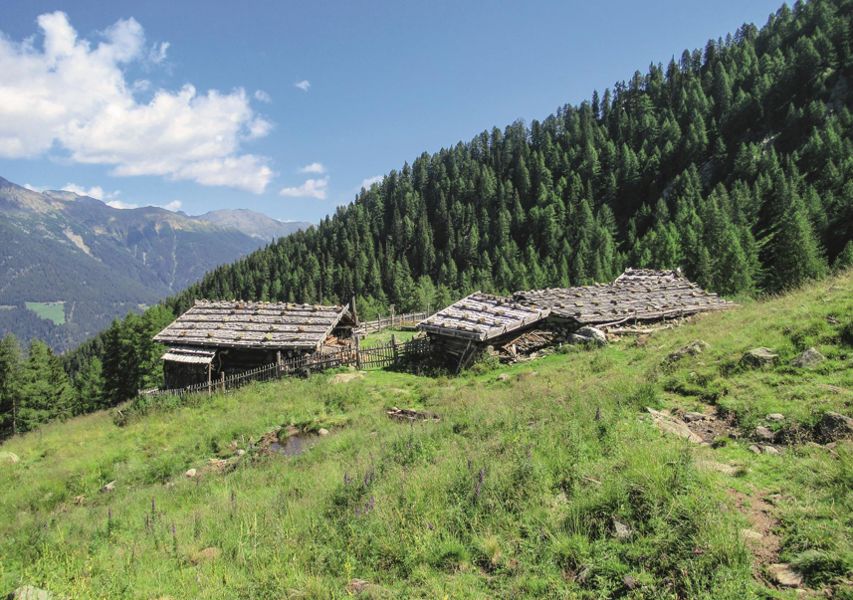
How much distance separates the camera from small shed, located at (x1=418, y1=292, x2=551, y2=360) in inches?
873

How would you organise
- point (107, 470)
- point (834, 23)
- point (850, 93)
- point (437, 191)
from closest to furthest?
point (107, 470) → point (850, 93) → point (834, 23) → point (437, 191)

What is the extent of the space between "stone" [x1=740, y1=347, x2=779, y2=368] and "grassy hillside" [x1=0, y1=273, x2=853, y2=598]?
25 cm

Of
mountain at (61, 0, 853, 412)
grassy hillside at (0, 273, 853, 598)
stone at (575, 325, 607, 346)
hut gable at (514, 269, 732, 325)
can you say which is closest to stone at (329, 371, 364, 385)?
grassy hillside at (0, 273, 853, 598)

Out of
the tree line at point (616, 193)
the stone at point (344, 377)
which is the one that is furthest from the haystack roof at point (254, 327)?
the tree line at point (616, 193)

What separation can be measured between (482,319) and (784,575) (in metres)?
18.4

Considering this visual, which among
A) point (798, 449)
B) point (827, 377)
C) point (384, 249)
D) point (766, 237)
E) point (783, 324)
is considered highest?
point (384, 249)

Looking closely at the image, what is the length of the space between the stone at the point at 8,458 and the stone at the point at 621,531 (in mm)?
22444

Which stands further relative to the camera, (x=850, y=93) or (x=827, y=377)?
(x=850, y=93)

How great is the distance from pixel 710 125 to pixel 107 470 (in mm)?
153089

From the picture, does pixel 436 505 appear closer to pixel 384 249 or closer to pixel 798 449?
pixel 798 449

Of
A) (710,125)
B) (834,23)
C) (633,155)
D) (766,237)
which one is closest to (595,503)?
(766,237)

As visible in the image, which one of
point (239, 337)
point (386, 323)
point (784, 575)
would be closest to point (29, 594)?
point (784, 575)

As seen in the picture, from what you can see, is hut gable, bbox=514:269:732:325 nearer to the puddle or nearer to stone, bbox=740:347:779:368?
stone, bbox=740:347:779:368

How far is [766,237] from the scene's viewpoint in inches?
2896
